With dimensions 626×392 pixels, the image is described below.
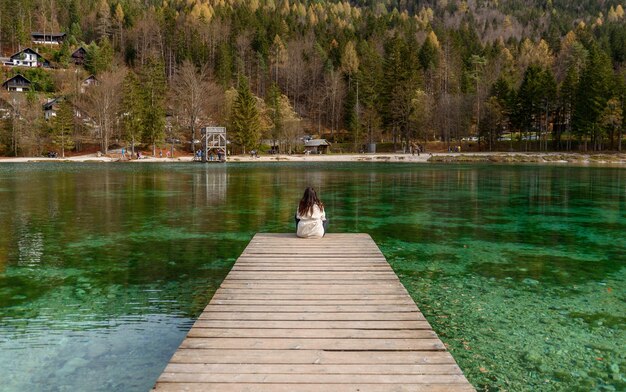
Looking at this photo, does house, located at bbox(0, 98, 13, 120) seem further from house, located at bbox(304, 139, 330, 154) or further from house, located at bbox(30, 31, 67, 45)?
house, located at bbox(30, 31, 67, 45)

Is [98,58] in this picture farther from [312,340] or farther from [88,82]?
[312,340]

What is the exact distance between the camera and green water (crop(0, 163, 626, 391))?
7.28 m

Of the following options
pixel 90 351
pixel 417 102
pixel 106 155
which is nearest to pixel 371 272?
pixel 90 351

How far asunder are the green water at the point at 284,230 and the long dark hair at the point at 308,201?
2.45m

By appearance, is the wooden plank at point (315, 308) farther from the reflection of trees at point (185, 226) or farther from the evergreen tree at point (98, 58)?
the evergreen tree at point (98, 58)

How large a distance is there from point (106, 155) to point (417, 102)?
5660cm

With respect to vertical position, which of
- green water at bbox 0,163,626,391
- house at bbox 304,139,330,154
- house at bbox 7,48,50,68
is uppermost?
house at bbox 7,48,50,68

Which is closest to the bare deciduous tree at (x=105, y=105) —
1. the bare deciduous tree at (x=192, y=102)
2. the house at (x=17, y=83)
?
the bare deciduous tree at (x=192, y=102)

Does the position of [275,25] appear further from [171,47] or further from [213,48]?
[171,47]

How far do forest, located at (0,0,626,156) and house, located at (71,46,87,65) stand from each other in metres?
2.83

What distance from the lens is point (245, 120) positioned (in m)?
87.5

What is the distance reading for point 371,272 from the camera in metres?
9.41

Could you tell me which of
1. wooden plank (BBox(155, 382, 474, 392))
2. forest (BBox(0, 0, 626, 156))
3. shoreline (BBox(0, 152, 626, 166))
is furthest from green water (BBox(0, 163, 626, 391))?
forest (BBox(0, 0, 626, 156))

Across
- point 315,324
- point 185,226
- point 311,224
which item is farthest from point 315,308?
point 185,226
